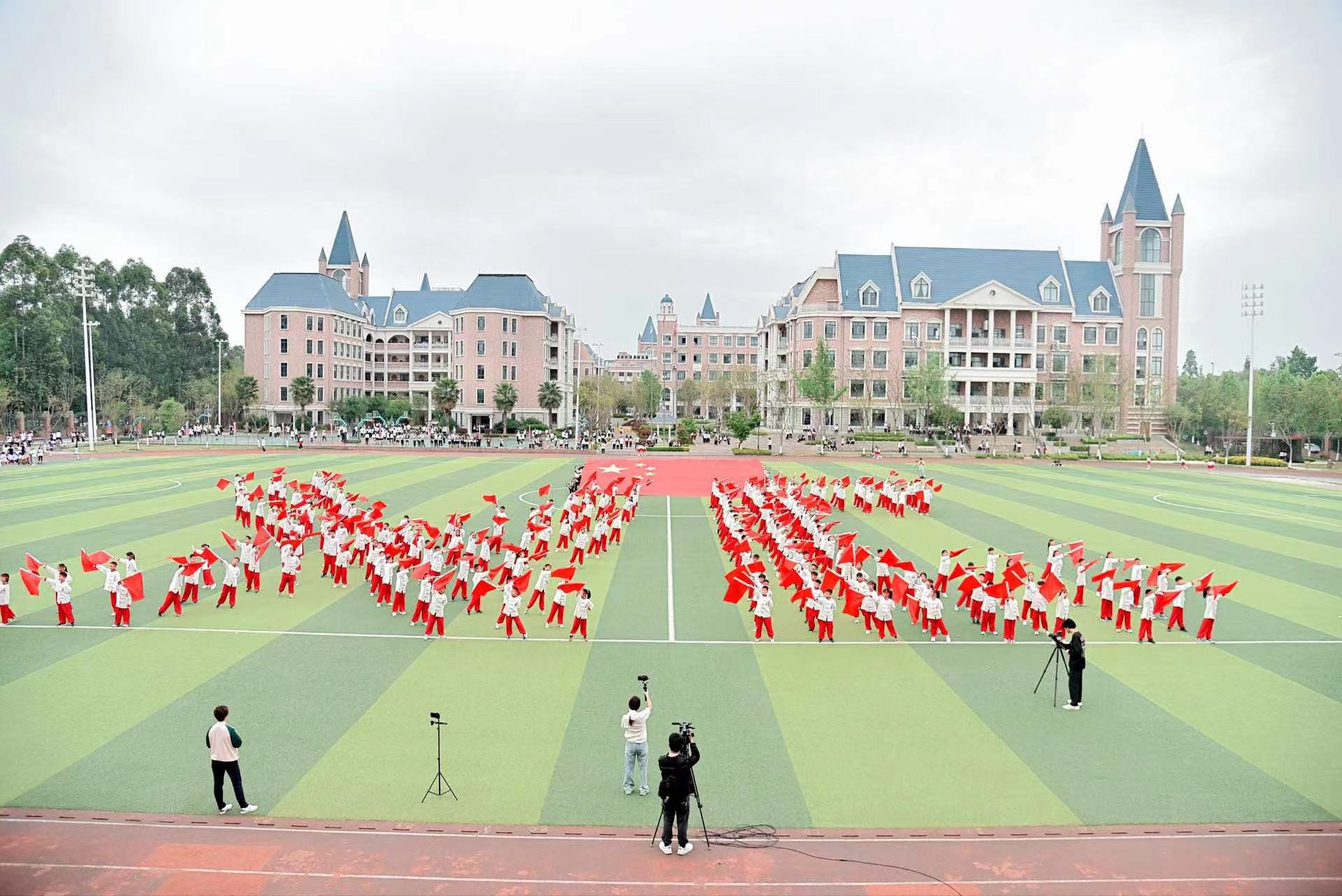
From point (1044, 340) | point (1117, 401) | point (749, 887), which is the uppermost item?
point (1044, 340)

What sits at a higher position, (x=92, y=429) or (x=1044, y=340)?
(x=1044, y=340)

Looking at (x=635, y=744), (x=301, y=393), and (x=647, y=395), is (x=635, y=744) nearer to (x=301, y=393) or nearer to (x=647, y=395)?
(x=301, y=393)

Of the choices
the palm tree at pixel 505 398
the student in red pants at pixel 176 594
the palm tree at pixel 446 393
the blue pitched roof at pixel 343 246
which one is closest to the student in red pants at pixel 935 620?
the student in red pants at pixel 176 594

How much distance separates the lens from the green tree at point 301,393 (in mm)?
84312

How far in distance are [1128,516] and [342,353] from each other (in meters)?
83.7

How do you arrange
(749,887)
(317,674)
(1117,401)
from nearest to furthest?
(749,887)
(317,674)
(1117,401)

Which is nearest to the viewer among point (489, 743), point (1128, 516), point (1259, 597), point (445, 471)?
point (489, 743)

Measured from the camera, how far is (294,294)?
90562 mm

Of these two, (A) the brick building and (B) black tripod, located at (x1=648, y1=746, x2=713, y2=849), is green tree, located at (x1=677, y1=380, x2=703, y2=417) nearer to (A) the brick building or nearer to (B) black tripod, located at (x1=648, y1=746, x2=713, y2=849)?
(A) the brick building

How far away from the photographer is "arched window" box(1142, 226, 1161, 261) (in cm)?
8462

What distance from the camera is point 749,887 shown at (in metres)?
8.80

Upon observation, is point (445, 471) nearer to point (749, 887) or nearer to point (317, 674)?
point (317, 674)

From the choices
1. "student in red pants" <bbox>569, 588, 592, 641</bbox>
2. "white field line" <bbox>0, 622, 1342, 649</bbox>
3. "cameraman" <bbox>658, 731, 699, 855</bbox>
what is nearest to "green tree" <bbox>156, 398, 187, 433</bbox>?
"white field line" <bbox>0, 622, 1342, 649</bbox>

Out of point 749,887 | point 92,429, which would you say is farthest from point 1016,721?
point 92,429
